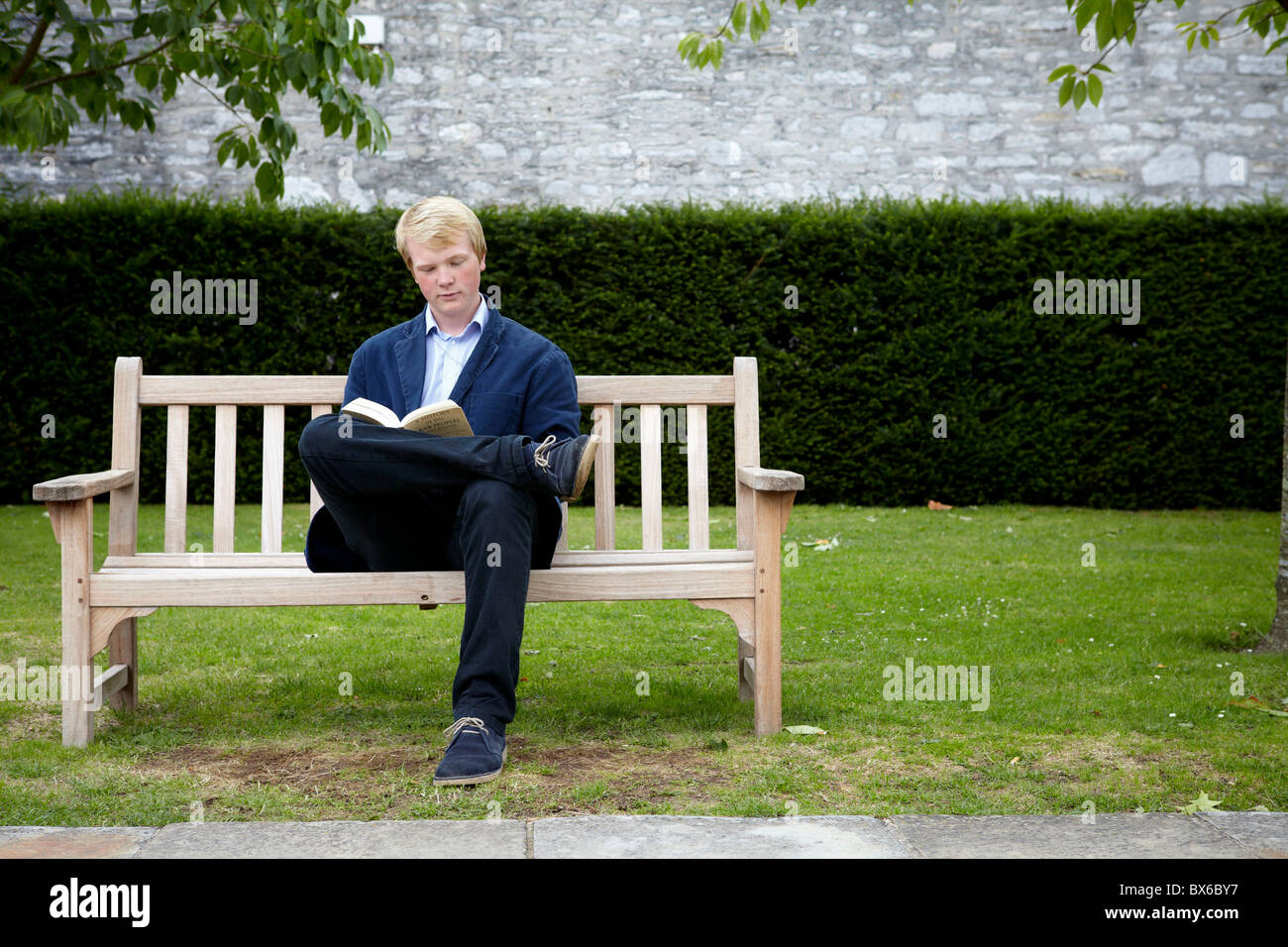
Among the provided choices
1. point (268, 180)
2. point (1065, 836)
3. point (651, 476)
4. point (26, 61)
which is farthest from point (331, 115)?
point (1065, 836)

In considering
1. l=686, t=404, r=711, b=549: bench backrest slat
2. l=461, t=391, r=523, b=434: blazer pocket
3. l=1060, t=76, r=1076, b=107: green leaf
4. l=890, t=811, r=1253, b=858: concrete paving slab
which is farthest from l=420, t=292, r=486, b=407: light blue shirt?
A: l=1060, t=76, r=1076, b=107: green leaf

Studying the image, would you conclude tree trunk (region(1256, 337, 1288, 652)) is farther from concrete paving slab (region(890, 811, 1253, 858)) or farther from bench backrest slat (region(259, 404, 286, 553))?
bench backrest slat (region(259, 404, 286, 553))

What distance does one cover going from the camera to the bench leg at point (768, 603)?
Result: 3598 mm

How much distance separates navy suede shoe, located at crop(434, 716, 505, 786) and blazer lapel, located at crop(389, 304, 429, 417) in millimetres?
980

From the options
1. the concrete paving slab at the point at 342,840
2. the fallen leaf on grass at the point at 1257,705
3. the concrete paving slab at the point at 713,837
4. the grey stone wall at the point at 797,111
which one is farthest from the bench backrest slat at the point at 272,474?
the grey stone wall at the point at 797,111

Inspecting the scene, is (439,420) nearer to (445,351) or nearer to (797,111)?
(445,351)

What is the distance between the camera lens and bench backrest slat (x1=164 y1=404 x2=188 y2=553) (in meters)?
3.94

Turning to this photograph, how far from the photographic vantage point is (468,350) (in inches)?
148

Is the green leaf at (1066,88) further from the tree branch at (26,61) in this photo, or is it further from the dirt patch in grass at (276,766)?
the tree branch at (26,61)

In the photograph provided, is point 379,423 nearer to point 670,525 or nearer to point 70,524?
point 70,524

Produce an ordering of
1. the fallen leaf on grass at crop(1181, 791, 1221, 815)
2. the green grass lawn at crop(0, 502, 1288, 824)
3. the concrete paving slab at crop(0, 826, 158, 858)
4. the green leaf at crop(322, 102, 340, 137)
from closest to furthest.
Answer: the concrete paving slab at crop(0, 826, 158, 858) < the fallen leaf on grass at crop(1181, 791, 1221, 815) < the green grass lawn at crop(0, 502, 1288, 824) < the green leaf at crop(322, 102, 340, 137)

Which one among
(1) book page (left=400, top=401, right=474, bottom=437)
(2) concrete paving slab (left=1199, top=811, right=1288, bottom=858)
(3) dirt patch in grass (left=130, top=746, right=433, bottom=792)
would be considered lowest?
(3) dirt patch in grass (left=130, top=746, right=433, bottom=792)

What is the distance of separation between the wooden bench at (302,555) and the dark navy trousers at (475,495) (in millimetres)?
230

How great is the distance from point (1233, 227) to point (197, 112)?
28.4ft
